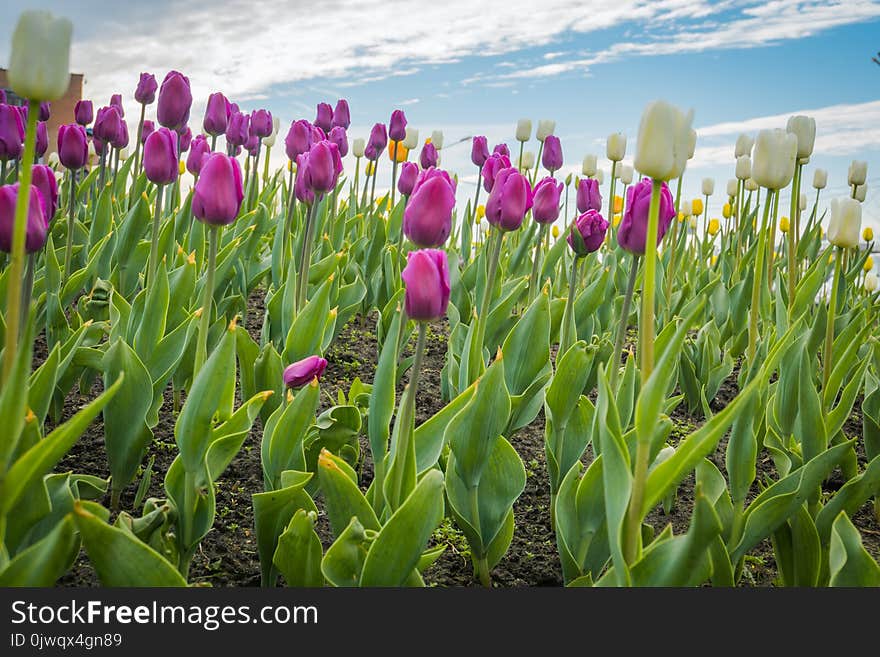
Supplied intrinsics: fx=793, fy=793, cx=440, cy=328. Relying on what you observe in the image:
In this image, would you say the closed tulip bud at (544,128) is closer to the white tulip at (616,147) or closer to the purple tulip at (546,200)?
the white tulip at (616,147)

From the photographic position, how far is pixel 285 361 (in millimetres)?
2059

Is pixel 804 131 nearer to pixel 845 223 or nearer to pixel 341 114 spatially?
pixel 845 223

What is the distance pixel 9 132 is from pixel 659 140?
2369 mm

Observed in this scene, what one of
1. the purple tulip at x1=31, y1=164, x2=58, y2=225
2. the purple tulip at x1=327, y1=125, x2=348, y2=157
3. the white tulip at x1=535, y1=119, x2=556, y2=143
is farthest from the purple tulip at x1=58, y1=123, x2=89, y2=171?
the white tulip at x1=535, y1=119, x2=556, y2=143

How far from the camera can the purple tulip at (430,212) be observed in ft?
4.85

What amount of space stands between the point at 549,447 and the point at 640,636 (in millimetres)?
837

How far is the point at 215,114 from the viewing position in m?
3.38

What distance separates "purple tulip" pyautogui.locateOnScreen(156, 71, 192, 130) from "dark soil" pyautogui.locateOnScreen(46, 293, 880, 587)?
3.00 ft

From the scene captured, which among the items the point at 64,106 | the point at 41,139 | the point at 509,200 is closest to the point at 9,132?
the point at 41,139

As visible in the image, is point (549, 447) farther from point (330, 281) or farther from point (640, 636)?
point (640, 636)

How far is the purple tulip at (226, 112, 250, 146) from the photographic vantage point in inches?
146

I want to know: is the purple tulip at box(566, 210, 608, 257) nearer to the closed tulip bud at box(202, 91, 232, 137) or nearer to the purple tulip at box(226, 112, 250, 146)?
the closed tulip bud at box(202, 91, 232, 137)

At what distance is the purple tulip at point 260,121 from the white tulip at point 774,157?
9.75 ft

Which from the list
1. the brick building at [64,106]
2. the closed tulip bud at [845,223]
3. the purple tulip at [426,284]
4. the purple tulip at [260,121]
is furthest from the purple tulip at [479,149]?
the brick building at [64,106]
